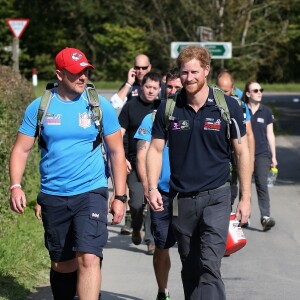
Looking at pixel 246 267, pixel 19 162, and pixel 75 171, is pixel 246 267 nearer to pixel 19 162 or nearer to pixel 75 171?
pixel 75 171

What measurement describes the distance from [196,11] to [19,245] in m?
47.4

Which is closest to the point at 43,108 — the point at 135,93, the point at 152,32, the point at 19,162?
the point at 19,162

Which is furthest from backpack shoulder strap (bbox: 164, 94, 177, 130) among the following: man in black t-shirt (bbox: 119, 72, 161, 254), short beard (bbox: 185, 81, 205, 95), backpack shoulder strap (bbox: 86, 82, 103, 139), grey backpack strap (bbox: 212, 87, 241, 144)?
man in black t-shirt (bbox: 119, 72, 161, 254)

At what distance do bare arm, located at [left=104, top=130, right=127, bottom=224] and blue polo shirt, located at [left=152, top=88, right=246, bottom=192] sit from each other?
1.22 ft

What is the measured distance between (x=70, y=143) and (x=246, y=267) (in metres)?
3.29

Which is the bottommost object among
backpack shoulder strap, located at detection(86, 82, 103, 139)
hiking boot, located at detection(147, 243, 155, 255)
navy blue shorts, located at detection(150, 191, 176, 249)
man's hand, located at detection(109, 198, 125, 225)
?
hiking boot, located at detection(147, 243, 155, 255)

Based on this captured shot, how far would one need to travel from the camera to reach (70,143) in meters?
6.28

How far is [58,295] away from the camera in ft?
22.0

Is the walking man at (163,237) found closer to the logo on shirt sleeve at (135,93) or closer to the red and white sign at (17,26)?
the logo on shirt sleeve at (135,93)

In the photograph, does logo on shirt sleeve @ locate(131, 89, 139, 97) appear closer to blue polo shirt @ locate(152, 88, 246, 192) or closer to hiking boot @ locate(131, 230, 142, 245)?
hiking boot @ locate(131, 230, 142, 245)

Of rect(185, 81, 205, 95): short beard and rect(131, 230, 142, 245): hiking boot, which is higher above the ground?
rect(185, 81, 205, 95): short beard

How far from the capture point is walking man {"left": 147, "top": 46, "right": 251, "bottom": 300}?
6.10 meters

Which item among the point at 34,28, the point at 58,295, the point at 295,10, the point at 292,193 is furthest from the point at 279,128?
the point at 34,28

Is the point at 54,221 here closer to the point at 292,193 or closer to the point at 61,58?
the point at 61,58
